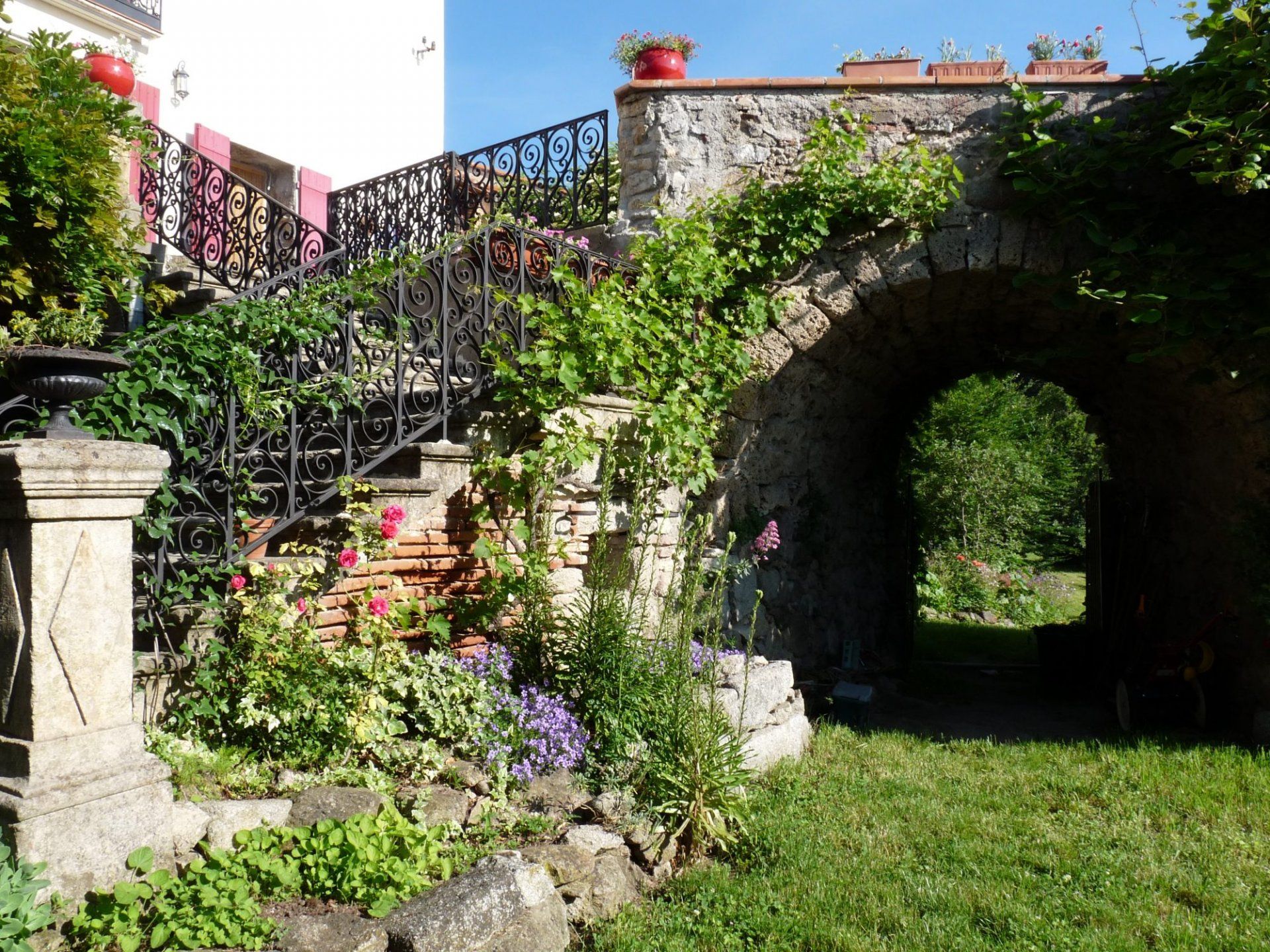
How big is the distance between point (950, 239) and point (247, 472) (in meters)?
4.45

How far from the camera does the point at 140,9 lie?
8.85 m

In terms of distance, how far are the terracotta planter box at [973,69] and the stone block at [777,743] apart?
4.25m

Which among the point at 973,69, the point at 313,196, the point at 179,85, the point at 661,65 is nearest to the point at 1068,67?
the point at 973,69

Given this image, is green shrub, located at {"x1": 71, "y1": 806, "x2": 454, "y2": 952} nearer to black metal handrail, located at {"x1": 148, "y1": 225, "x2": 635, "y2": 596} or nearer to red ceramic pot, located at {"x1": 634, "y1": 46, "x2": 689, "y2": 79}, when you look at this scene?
black metal handrail, located at {"x1": 148, "y1": 225, "x2": 635, "y2": 596}

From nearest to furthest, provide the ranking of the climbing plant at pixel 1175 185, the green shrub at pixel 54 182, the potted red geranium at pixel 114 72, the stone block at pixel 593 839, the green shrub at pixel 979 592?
the stone block at pixel 593 839, the green shrub at pixel 54 182, the climbing plant at pixel 1175 185, the potted red geranium at pixel 114 72, the green shrub at pixel 979 592

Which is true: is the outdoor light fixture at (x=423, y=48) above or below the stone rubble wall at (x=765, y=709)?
above

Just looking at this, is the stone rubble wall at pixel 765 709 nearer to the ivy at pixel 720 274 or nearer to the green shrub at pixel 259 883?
the ivy at pixel 720 274

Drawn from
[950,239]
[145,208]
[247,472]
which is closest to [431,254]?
[247,472]

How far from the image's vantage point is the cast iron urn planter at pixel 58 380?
8.27ft

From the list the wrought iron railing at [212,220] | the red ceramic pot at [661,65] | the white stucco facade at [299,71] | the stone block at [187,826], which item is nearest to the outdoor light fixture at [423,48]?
the white stucco facade at [299,71]

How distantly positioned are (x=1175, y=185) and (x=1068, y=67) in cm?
102

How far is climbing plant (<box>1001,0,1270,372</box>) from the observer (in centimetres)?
490

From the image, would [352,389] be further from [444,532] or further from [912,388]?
[912,388]

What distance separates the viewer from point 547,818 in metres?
3.37
